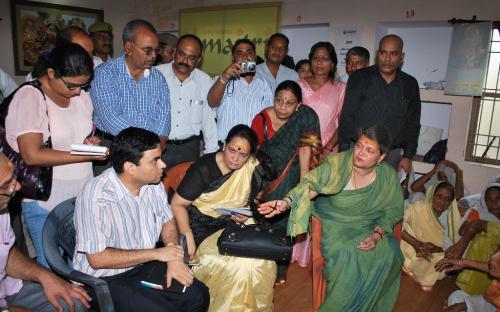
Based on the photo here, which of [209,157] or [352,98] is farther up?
[352,98]

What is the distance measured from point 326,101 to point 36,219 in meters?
2.49

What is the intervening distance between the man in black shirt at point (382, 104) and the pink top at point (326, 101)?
19 centimetres

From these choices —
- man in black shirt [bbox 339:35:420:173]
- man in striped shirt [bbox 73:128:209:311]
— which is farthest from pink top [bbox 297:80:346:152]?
man in striped shirt [bbox 73:128:209:311]

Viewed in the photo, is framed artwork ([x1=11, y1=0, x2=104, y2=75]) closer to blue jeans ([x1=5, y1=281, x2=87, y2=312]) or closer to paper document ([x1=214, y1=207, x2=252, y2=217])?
paper document ([x1=214, y1=207, x2=252, y2=217])

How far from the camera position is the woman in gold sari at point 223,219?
245cm

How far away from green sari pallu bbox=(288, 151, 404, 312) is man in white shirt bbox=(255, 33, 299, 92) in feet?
4.57

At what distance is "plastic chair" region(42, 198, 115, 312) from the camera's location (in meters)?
1.76

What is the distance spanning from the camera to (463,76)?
507 cm

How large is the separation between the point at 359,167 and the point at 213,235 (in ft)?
3.54

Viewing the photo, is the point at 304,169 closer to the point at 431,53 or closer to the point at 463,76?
the point at 463,76

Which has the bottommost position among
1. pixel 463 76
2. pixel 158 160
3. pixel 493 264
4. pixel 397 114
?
pixel 493 264

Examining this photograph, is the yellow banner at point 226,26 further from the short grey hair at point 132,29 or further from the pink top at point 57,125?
the pink top at point 57,125

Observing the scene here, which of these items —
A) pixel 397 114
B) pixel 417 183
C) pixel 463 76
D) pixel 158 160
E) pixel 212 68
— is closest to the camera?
pixel 158 160

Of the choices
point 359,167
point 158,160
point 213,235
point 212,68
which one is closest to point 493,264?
point 359,167
